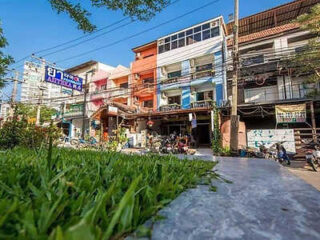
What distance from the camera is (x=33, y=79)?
1549cm

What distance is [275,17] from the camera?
39.1ft

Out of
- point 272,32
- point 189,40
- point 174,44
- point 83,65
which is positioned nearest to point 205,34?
Answer: point 189,40

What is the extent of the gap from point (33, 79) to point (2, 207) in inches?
748

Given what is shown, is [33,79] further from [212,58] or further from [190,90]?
[212,58]

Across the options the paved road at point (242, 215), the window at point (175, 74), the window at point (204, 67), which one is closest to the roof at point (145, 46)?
the window at point (175, 74)

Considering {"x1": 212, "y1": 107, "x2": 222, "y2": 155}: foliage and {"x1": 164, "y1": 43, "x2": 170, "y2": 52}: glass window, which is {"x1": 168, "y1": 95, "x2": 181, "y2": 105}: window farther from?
{"x1": 212, "y1": 107, "x2": 222, "y2": 155}: foliage

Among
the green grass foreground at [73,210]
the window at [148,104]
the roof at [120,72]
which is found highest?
the roof at [120,72]

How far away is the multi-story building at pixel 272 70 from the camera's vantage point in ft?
30.9

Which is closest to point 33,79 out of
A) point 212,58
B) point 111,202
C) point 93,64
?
point 93,64

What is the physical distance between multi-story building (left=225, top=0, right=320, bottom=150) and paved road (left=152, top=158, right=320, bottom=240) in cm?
881

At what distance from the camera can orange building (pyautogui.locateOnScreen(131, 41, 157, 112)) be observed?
14289 millimetres

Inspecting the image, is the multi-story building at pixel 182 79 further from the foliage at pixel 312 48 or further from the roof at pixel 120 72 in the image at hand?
the foliage at pixel 312 48

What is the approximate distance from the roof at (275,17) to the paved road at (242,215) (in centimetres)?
1472

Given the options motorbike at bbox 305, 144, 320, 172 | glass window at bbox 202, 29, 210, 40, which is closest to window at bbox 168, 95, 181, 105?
glass window at bbox 202, 29, 210, 40
